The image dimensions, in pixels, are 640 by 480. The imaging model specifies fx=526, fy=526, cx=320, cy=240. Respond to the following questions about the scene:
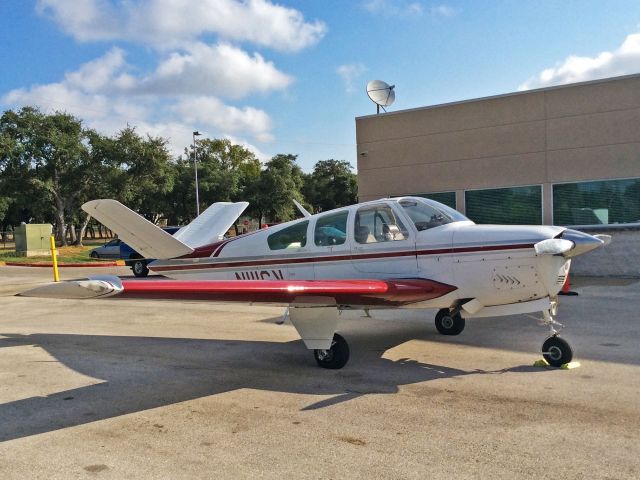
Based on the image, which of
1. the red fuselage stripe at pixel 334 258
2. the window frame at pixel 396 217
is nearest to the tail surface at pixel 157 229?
the red fuselage stripe at pixel 334 258

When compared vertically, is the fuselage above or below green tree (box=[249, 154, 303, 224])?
below

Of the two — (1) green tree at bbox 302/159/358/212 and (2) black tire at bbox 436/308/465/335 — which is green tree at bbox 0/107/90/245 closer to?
(1) green tree at bbox 302/159/358/212

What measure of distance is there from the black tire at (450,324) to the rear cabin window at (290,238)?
2545 millimetres

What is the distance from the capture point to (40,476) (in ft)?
12.1

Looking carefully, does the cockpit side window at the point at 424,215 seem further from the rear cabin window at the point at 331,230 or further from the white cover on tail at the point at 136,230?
the white cover on tail at the point at 136,230

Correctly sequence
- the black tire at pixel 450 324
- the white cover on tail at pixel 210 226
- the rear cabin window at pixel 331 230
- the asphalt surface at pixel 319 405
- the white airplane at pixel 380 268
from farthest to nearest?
the white cover on tail at pixel 210 226 → the black tire at pixel 450 324 → the rear cabin window at pixel 331 230 → the white airplane at pixel 380 268 → the asphalt surface at pixel 319 405

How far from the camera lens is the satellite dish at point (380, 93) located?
19.2 m

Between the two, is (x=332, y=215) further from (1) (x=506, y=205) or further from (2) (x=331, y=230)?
(1) (x=506, y=205)

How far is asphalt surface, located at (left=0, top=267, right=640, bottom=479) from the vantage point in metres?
3.79

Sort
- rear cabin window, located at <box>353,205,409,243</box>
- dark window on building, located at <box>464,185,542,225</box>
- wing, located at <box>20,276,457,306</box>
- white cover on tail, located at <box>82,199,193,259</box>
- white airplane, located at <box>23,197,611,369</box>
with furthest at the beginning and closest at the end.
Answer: dark window on building, located at <box>464,185,542,225</box>
white cover on tail, located at <box>82,199,193,259</box>
rear cabin window, located at <box>353,205,409,243</box>
white airplane, located at <box>23,197,611,369</box>
wing, located at <box>20,276,457,306</box>

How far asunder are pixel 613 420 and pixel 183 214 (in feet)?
167

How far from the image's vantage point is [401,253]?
6.64 metres

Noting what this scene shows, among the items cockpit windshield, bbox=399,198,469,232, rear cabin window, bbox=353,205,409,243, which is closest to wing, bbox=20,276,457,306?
rear cabin window, bbox=353,205,409,243

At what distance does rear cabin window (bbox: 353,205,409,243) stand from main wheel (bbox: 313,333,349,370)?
1432 millimetres
